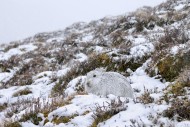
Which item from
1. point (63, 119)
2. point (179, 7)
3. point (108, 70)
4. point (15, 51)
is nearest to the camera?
point (63, 119)

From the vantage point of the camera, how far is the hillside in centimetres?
474

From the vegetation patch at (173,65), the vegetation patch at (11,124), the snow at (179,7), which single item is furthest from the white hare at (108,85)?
the snow at (179,7)

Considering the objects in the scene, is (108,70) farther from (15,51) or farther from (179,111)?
(15,51)

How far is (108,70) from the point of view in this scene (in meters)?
8.94

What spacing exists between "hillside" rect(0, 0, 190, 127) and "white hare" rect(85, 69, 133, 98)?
0.87 feet

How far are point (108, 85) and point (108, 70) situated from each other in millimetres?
2536

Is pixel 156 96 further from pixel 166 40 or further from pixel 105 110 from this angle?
pixel 166 40

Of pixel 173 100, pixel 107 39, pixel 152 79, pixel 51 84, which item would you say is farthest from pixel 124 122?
pixel 107 39

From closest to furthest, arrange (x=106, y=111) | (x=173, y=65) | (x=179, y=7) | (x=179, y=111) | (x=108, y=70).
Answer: (x=179, y=111) → (x=106, y=111) → (x=173, y=65) → (x=108, y=70) → (x=179, y=7)

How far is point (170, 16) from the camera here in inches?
565

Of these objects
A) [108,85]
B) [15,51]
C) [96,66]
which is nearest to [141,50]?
[96,66]

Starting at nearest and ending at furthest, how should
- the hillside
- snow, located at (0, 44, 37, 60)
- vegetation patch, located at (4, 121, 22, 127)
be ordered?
the hillside → vegetation patch, located at (4, 121, 22, 127) → snow, located at (0, 44, 37, 60)

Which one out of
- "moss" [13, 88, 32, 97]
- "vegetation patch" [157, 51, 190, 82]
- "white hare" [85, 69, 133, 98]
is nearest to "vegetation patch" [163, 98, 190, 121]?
"white hare" [85, 69, 133, 98]

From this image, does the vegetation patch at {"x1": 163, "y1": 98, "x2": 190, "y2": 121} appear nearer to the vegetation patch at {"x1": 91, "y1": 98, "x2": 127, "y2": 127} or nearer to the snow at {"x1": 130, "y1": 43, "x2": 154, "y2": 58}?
the vegetation patch at {"x1": 91, "y1": 98, "x2": 127, "y2": 127}
